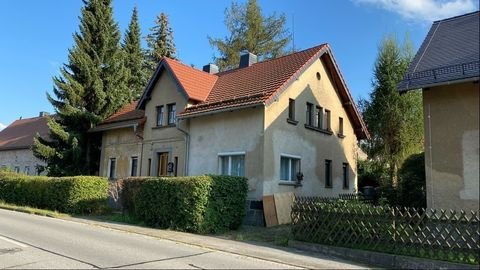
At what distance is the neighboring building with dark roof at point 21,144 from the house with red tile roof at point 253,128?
45.9 ft

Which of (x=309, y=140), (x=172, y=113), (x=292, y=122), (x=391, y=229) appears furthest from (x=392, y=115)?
(x=391, y=229)

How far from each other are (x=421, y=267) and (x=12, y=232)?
11.7 m

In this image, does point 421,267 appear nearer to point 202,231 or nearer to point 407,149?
point 202,231

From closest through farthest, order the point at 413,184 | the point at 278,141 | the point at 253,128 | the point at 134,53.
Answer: the point at 413,184 → the point at 253,128 → the point at 278,141 → the point at 134,53

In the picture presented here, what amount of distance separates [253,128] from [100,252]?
9959 millimetres

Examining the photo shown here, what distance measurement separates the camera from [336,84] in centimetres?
2461

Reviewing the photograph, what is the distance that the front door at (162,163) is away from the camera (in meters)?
23.3

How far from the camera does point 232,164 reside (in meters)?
19.8

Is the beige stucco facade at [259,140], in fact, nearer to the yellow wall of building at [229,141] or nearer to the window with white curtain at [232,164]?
the yellow wall of building at [229,141]

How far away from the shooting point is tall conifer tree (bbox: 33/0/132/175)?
92.3 ft

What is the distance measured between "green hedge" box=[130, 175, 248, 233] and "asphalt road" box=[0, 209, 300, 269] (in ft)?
6.63

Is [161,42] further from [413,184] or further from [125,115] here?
[413,184]

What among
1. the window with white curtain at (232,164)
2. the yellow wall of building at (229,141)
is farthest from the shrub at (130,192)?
the window with white curtain at (232,164)

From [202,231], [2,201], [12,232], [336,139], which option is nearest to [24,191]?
[2,201]
